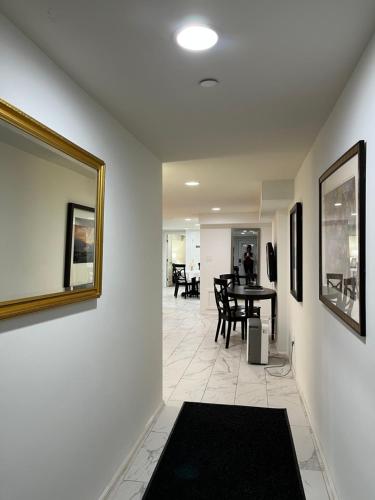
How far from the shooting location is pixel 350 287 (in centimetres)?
157

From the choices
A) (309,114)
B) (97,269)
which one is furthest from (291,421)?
(309,114)

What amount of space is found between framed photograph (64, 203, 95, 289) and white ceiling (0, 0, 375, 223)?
628 millimetres

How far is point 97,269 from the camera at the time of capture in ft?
6.00

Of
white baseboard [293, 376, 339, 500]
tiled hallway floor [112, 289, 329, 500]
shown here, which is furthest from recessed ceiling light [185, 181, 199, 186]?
white baseboard [293, 376, 339, 500]

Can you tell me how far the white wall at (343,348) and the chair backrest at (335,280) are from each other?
7.2 inches

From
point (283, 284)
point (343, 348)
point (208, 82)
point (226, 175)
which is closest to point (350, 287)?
point (343, 348)

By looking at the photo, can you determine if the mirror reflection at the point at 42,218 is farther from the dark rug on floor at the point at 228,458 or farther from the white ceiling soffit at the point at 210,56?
the dark rug on floor at the point at 228,458

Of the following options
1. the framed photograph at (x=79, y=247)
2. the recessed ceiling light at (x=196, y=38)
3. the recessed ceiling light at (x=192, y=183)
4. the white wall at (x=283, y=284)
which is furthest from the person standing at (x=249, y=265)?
the recessed ceiling light at (x=196, y=38)

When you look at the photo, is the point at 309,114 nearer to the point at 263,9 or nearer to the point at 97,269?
the point at 263,9

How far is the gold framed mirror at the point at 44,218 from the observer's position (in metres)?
1.18

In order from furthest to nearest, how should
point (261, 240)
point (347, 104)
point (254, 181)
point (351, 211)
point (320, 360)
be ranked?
1. point (261, 240)
2. point (254, 181)
3. point (320, 360)
4. point (347, 104)
5. point (351, 211)

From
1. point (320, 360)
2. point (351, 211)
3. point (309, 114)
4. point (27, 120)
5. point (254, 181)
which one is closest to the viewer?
point (27, 120)

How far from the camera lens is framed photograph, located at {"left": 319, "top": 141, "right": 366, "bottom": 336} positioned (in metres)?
1.39

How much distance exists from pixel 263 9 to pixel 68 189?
3.33ft
